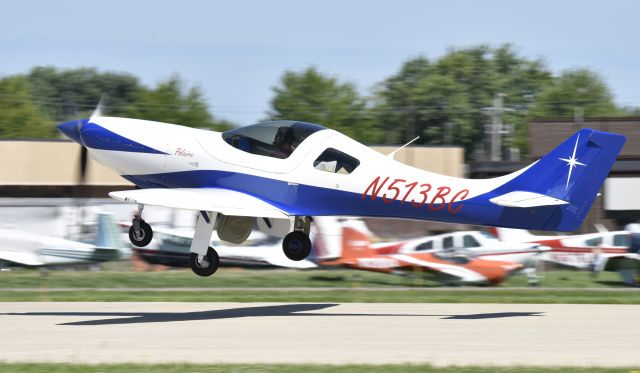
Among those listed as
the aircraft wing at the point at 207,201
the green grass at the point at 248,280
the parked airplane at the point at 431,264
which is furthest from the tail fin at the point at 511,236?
the aircraft wing at the point at 207,201

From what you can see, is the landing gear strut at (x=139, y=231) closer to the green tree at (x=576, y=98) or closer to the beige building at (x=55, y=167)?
the beige building at (x=55, y=167)

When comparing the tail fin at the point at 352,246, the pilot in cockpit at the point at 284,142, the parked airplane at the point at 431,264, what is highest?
the pilot in cockpit at the point at 284,142

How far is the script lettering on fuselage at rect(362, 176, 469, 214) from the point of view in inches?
700

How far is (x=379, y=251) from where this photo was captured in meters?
27.3

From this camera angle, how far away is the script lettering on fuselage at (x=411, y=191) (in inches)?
700

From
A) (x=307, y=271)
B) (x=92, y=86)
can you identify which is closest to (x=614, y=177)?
(x=307, y=271)

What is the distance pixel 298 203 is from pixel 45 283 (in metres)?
12.5

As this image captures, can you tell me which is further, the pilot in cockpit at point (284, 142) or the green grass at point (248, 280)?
the green grass at point (248, 280)

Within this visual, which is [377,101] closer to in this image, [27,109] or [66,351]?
[27,109]

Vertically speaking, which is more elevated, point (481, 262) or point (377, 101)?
point (377, 101)

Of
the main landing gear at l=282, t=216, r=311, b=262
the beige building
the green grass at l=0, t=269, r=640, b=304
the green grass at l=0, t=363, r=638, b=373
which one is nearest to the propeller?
the green grass at l=0, t=269, r=640, b=304

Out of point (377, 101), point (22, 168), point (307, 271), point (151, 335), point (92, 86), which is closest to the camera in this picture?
point (151, 335)

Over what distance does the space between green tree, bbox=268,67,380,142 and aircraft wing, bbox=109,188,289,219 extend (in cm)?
6566

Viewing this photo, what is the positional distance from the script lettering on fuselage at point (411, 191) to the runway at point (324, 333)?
220 centimetres
